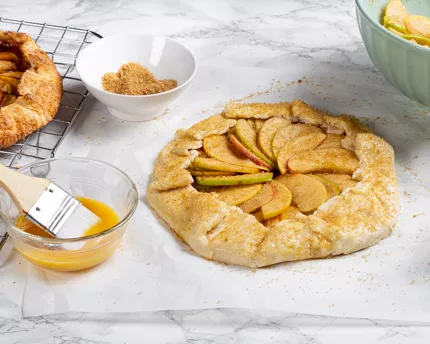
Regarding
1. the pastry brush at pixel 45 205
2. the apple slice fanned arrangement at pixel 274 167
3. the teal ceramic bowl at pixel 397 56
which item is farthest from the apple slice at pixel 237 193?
the teal ceramic bowl at pixel 397 56

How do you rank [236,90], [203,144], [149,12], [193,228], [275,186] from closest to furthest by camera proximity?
[193,228] < [275,186] < [203,144] < [236,90] < [149,12]

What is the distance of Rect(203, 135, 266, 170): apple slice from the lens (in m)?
3.38

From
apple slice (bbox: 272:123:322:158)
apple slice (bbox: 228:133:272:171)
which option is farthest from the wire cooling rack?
apple slice (bbox: 272:123:322:158)

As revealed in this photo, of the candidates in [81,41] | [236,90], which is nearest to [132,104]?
[236,90]

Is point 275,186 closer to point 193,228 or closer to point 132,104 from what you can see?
point 193,228

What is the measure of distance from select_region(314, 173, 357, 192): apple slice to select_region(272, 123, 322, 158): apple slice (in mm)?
243

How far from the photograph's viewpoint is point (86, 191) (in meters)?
3.19

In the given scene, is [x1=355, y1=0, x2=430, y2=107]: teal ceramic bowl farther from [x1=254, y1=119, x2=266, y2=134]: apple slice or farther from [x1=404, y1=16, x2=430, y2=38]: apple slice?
[x1=254, y1=119, x2=266, y2=134]: apple slice

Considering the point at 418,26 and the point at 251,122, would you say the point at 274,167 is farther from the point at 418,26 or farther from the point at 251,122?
the point at 418,26

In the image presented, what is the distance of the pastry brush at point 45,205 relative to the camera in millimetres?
2820

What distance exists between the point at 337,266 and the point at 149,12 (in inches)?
98.6

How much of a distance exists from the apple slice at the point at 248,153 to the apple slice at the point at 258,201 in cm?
18

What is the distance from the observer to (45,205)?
112 inches

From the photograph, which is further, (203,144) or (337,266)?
(203,144)
